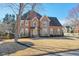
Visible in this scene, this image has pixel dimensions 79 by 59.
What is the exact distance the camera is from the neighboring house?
19.4ft

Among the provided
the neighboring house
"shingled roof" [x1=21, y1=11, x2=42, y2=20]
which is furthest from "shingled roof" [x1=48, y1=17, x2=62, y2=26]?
"shingled roof" [x1=21, y1=11, x2=42, y2=20]

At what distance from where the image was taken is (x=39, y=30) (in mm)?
5922

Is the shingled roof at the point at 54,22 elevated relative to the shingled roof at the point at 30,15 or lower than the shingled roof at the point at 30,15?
lower

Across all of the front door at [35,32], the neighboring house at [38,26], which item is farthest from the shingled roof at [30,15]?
the front door at [35,32]

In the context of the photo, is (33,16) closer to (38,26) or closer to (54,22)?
(38,26)

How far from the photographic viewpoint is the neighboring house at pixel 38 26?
5902 millimetres

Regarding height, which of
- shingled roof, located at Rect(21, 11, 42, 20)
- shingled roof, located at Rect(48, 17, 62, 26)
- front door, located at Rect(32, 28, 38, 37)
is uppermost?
shingled roof, located at Rect(21, 11, 42, 20)

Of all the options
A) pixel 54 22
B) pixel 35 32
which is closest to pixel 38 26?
pixel 35 32

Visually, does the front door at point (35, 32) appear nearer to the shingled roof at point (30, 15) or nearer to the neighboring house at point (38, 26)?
the neighboring house at point (38, 26)

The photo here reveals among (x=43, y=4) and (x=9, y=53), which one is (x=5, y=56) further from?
(x=43, y=4)

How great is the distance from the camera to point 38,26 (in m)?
5.91

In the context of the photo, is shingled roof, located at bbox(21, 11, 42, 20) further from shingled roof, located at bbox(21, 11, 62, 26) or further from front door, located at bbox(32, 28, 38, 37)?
front door, located at bbox(32, 28, 38, 37)

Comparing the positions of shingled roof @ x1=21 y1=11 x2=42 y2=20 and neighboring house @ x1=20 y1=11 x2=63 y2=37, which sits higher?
shingled roof @ x1=21 y1=11 x2=42 y2=20

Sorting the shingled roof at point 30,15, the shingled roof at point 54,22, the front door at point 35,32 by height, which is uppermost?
the shingled roof at point 30,15
